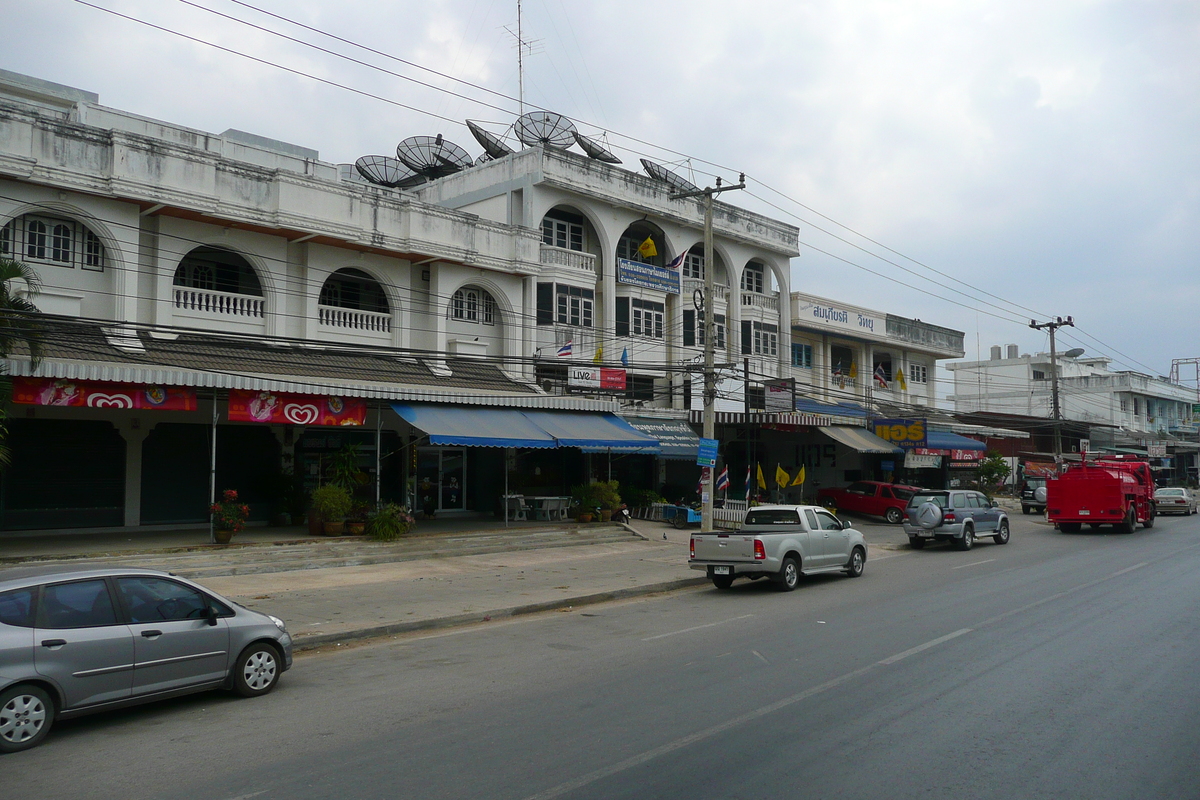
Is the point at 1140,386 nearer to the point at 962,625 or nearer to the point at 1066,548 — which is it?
the point at 1066,548

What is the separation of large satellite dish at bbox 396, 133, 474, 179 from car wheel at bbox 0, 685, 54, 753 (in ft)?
95.5

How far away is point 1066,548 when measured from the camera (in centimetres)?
2409

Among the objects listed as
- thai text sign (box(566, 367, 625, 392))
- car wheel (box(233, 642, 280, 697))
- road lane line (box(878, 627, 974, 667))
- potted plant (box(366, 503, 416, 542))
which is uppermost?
thai text sign (box(566, 367, 625, 392))

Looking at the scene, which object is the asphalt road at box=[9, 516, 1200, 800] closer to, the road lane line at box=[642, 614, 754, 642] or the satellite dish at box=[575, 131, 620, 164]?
the road lane line at box=[642, 614, 754, 642]

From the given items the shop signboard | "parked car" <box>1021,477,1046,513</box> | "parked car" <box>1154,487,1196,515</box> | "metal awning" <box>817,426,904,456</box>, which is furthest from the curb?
"parked car" <box>1154,487,1196,515</box>

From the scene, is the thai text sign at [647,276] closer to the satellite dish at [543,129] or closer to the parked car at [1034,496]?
the satellite dish at [543,129]

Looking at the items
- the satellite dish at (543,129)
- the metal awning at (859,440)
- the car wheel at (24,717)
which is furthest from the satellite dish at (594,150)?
the car wheel at (24,717)

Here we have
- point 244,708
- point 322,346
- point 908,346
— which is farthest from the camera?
point 908,346

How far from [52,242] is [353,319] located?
7.50 metres

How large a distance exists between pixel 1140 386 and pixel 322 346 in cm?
7265

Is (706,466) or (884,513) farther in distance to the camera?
(884,513)

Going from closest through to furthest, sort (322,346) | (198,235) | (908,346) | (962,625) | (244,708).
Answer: (244,708) → (962,625) → (198,235) → (322,346) → (908,346)

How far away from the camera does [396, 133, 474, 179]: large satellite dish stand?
33.4 metres

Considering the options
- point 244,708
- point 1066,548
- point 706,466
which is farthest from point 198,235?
point 1066,548
